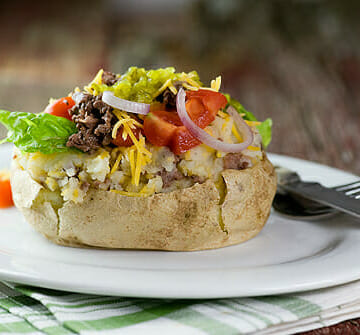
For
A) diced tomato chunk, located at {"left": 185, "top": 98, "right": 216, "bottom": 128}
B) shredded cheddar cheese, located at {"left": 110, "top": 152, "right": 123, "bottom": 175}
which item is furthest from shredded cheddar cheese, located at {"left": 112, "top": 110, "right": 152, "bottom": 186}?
diced tomato chunk, located at {"left": 185, "top": 98, "right": 216, "bottom": 128}

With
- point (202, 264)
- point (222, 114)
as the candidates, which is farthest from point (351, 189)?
point (202, 264)

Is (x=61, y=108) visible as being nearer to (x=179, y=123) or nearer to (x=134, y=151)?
(x=134, y=151)

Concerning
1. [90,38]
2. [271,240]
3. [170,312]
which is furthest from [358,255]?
[90,38]

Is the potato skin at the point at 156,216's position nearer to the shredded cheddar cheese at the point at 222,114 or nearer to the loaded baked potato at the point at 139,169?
the loaded baked potato at the point at 139,169

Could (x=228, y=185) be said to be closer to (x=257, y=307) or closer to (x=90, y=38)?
(x=257, y=307)

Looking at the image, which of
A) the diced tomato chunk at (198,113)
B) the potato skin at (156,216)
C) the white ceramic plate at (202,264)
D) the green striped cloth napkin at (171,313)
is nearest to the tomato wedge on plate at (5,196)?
the white ceramic plate at (202,264)

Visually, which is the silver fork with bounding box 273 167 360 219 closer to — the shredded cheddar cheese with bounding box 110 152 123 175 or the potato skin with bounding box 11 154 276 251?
the potato skin with bounding box 11 154 276 251
